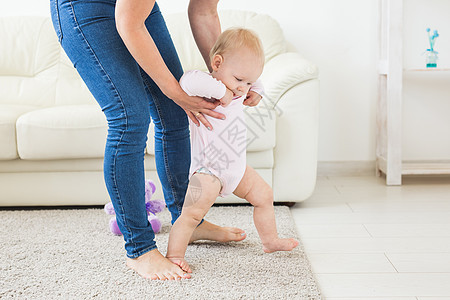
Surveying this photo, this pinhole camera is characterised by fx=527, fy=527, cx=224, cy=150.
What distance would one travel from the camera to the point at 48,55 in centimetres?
277

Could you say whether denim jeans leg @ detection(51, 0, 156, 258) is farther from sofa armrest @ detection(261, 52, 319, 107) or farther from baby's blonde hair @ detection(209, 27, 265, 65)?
sofa armrest @ detection(261, 52, 319, 107)

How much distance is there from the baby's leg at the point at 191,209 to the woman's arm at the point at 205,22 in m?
0.32

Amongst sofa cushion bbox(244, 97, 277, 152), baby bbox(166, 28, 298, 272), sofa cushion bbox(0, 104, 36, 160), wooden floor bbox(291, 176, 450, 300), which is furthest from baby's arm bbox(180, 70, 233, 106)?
sofa cushion bbox(0, 104, 36, 160)

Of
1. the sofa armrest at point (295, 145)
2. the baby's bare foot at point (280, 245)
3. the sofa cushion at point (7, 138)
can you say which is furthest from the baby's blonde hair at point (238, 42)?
the sofa cushion at point (7, 138)

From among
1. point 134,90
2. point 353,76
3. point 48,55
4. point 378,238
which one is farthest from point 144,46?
point 353,76

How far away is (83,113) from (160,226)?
61 centimetres

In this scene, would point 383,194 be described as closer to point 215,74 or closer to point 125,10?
point 215,74

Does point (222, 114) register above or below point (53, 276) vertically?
above

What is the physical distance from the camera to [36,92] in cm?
270

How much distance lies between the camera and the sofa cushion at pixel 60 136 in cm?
210

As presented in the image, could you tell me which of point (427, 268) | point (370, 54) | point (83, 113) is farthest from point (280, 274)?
point (370, 54)

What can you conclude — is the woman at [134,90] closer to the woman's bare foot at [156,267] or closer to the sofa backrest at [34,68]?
the woman's bare foot at [156,267]

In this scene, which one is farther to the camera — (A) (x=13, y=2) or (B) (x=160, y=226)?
(A) (x=13, y=2)

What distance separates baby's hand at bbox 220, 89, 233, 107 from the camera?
1.35 metres
